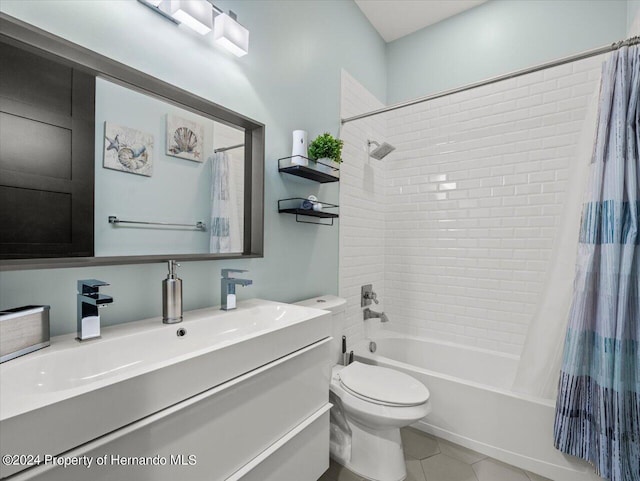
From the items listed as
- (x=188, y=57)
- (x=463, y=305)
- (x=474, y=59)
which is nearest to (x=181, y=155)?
(x=188, y=57)

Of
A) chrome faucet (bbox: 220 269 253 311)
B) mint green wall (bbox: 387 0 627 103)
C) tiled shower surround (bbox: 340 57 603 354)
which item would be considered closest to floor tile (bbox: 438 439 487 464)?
tiled shower surround (bbox: 340 57 603 354)

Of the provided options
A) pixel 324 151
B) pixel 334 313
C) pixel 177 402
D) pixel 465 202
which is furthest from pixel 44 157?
pixel 465 202

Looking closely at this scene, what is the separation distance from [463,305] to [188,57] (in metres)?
2.42

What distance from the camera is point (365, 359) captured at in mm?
2137

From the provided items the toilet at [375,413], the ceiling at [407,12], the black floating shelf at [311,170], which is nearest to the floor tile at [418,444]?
the toilet at [375,413]

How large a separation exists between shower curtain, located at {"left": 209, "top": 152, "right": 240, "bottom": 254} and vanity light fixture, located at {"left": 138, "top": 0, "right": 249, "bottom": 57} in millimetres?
475

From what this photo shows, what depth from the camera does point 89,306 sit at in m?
0.90

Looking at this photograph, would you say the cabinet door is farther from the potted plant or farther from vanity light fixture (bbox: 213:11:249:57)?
the potted plant

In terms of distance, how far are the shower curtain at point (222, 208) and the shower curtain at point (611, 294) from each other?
166 cm

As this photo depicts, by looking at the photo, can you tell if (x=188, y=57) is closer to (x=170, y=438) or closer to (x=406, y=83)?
(x=170, y=438)

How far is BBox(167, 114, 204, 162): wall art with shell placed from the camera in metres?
1.21

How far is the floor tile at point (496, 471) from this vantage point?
1620mm

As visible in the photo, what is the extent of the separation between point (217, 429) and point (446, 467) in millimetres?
1482

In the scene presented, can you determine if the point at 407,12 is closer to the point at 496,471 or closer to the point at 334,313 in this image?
the point at 334,313
